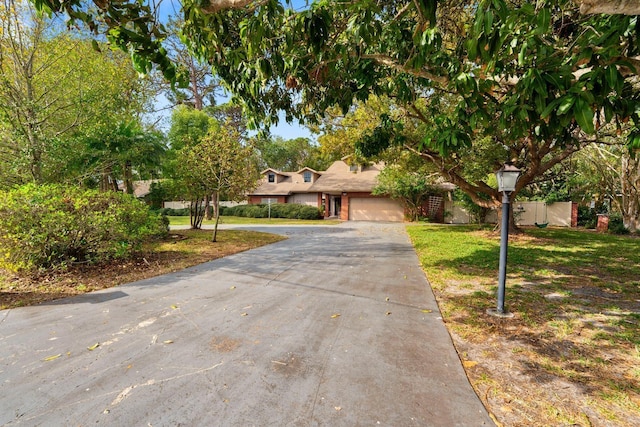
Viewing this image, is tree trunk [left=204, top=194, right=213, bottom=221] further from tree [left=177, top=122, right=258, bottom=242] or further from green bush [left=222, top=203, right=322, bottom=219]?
green bush [left=222, top=203, right=322, bottom=219]

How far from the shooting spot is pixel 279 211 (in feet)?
85.8

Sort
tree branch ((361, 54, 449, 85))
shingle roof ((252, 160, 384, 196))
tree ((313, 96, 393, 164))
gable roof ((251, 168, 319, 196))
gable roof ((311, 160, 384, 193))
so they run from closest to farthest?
tree branch ((361, 54, 449, 85))
tree ((313, 96, 393, 164))
gable roof ((311, 160, 384, 193))
shingle roof ((252, 160, 384, 196))
gable roof ((251, 168, 319, 196))

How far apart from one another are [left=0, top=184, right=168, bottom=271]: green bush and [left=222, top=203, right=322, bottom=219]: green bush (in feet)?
58.5

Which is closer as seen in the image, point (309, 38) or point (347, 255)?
point (309, 38)

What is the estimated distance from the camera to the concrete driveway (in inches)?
87.1

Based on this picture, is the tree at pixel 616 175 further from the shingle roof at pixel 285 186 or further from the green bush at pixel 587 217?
the shingle roof at pixel 285 186

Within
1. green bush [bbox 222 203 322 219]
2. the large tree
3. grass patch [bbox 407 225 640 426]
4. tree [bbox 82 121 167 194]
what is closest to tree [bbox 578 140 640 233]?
grass patch [bbox 407 225 640 426]

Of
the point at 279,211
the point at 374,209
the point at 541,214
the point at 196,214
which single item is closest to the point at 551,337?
the point at 196,214

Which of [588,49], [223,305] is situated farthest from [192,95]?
[588,49]

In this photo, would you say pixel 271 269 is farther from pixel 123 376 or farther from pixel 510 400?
pixel 510 400

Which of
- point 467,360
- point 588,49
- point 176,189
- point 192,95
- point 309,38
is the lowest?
point 467,360

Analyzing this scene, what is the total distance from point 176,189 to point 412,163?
10580mm

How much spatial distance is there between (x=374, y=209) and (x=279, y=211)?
8273 mm

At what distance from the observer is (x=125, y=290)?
5.21 m
